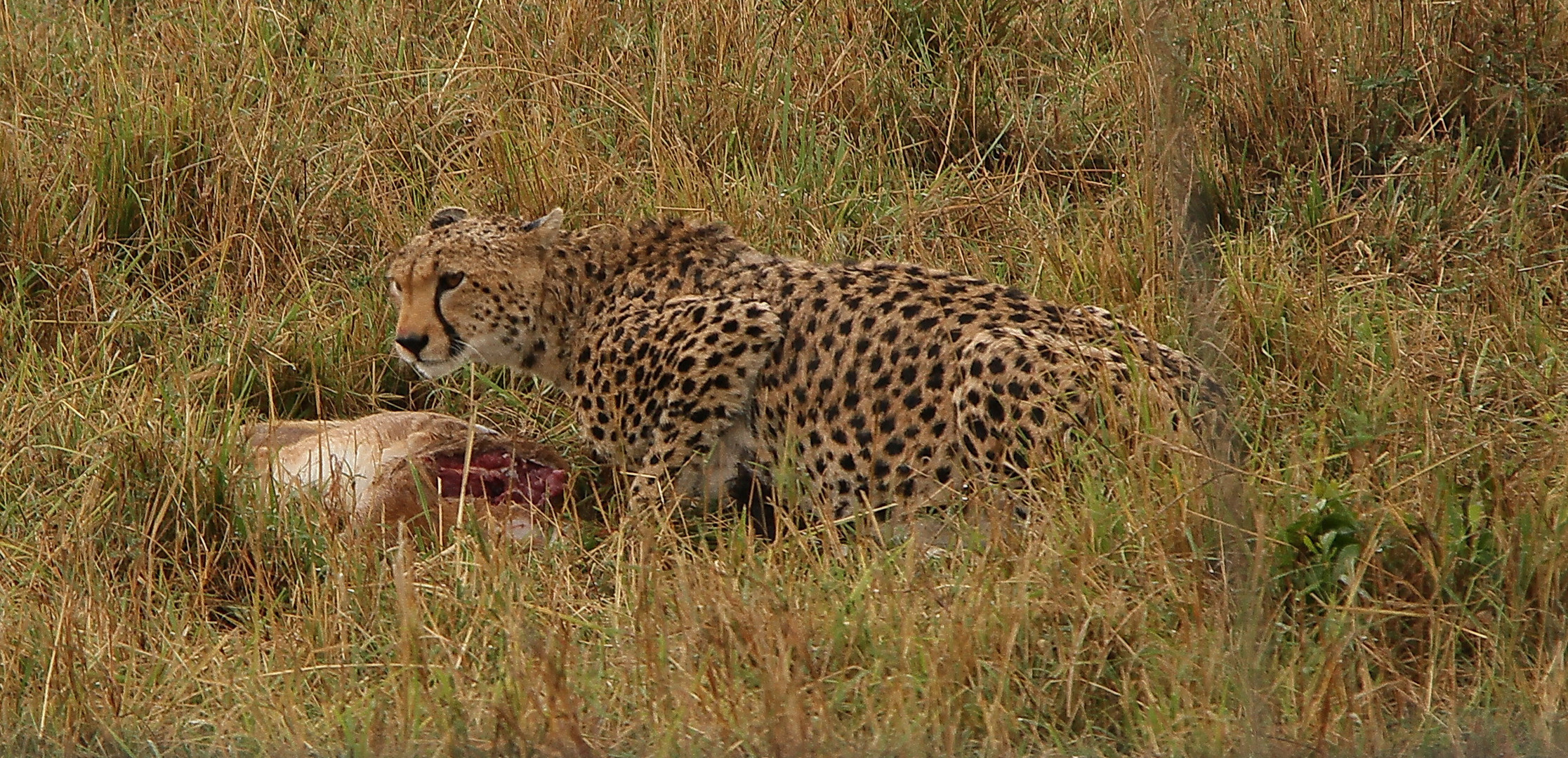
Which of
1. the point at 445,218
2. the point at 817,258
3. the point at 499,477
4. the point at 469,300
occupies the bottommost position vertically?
the point at 499,477

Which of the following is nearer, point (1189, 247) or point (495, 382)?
point (1189, 247)

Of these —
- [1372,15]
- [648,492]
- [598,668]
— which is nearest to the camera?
[598,668]

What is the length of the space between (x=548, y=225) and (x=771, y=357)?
77 cm

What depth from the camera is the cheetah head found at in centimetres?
479

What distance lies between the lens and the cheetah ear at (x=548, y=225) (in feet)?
16.1

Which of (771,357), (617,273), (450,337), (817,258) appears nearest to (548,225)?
(617,273)

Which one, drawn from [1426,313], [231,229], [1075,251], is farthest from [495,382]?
[1426,313]

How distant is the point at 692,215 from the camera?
559 centimetres

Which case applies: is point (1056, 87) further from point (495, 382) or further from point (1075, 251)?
point (495, 382)

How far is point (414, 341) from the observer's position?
188 inches

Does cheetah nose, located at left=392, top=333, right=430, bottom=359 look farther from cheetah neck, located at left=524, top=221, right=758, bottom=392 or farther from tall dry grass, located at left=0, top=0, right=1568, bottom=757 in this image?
tall dry grass, located at left=0, top=0, right=1568, bottom=757

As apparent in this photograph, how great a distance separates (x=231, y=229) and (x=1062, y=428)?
2.75 m

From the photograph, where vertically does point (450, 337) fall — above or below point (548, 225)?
below

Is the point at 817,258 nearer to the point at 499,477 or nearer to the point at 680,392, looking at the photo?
the point at 680,392
